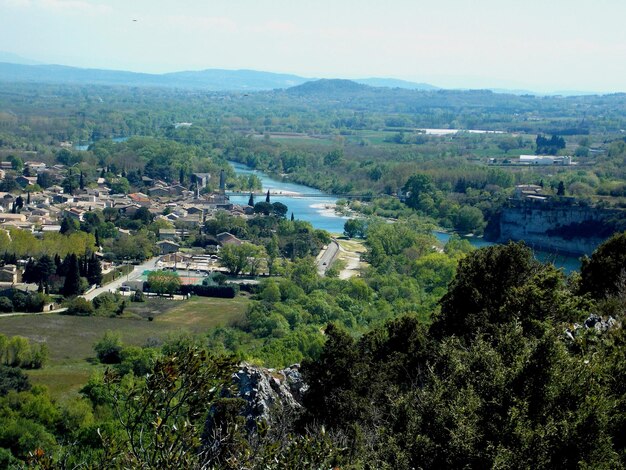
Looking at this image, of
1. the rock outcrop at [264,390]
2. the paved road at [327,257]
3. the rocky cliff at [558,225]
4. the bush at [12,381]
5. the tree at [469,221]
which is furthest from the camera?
the tree at [469,221]

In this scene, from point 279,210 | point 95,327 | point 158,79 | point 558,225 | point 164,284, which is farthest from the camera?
point 158,79

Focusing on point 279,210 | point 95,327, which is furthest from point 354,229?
point 95,327

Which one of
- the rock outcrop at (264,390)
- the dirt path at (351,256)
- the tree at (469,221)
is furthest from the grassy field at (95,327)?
the tree at (469,221)

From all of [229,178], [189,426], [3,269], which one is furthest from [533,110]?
Result: [189,426]

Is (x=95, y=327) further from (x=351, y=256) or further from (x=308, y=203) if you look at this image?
(x=308, y=203)

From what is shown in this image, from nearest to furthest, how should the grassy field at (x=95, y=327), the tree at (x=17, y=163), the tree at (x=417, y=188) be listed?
the grassy field at (x=95, y=327) → the tree at (x=417, y=188) → the tree at (x=17, y=163)

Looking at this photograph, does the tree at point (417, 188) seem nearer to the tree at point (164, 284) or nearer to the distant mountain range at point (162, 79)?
the tree at point (164, 284)
